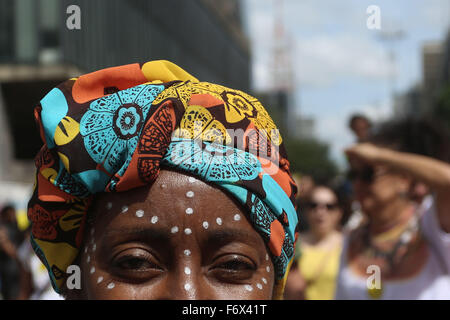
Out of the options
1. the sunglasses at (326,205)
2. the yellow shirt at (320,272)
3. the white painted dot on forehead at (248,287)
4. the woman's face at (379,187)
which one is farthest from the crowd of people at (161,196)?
the sunglasses at (326,205)

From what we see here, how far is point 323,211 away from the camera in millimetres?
5520

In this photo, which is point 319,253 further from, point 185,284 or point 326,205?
point 185,284

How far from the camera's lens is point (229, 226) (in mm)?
1576

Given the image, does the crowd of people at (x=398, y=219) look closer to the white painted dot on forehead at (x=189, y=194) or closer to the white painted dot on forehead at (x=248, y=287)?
the white painted dot on forehead at (x=248, y=287)

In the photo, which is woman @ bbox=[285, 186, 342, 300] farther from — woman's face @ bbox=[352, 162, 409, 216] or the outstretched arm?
the outstretched arm

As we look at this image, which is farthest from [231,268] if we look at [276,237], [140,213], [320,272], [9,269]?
[9,269]

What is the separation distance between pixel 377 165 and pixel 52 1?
20.7 m

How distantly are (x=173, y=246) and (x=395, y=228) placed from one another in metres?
2.22

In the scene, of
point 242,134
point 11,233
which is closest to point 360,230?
point 242,134

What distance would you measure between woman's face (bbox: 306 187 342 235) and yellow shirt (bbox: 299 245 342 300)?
582 millimetres

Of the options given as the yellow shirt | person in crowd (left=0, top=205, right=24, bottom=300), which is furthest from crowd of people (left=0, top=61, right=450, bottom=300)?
person in crowd (left=0, top=205, right=24, bottom=300)

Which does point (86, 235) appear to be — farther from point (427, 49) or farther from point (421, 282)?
point (427, 49)

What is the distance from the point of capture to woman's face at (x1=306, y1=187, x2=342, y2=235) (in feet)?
A: 17.8
